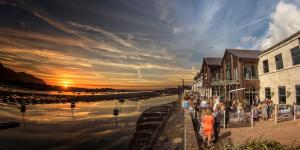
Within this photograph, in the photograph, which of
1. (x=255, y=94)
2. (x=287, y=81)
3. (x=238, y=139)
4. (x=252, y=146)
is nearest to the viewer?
(x=252, y=146)

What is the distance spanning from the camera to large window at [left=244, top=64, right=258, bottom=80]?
32656mm

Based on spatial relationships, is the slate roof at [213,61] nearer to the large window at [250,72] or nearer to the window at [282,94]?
the large window at [250,72]

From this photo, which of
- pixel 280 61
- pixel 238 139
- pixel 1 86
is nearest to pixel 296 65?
pixel 280 61

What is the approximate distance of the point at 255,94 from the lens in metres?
32.4

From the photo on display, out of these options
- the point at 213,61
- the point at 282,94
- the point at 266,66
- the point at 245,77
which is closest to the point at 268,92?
the point at 266,66

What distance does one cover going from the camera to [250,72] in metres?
32.8

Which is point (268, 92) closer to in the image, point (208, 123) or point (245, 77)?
point (245, 77)

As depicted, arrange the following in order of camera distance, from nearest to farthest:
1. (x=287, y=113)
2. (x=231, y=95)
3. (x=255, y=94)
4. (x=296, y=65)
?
1. (x=287, y=113)
2. (x=296, y=65)
3. (x=255, y=94)
4. (x=231, y=95)

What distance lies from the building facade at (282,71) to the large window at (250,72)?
2.25 metres

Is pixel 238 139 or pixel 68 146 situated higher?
pixel 238 139

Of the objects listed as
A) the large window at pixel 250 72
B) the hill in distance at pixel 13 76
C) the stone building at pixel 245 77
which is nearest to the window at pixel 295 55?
the stone building at pixel 245 77

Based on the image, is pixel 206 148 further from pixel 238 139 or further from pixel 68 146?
pixel 68 146

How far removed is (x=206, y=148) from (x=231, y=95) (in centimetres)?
2889

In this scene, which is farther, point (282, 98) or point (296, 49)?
point (282, 98)
